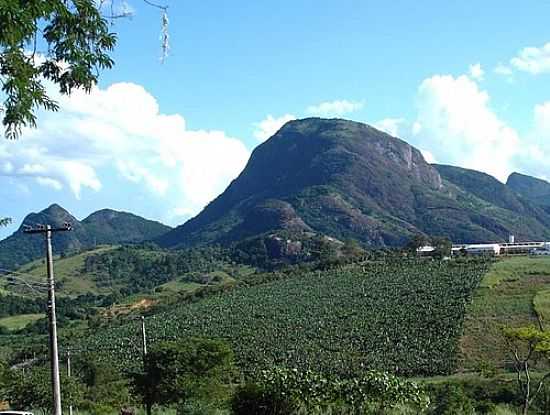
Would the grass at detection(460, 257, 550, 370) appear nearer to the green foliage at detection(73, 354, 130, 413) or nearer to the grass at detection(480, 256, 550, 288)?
the grass at detection(480, 256, 550, 288)

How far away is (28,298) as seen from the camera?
119250 mm

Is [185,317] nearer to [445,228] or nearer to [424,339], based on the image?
[424,339]

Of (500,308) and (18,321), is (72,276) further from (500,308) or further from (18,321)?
(500,308)

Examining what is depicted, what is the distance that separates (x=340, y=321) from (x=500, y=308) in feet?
47.0

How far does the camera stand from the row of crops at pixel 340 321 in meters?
54.1

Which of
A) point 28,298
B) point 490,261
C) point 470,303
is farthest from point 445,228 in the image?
point 470,303

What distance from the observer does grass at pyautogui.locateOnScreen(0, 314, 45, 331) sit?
9549cm

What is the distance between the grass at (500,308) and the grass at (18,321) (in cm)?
6123

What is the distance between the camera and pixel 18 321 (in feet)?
327

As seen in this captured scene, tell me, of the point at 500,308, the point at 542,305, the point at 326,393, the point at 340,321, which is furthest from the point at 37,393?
the point at 542,305

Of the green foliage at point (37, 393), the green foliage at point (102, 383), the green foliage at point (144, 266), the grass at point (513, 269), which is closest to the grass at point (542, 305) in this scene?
the grass at point (513, 269)

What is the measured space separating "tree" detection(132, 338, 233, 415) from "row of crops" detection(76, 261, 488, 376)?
22.5 meters

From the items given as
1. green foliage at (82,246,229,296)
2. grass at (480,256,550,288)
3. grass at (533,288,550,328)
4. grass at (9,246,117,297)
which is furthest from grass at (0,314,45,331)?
grass at (533,288,550,328)

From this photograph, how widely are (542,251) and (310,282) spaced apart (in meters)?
36.5
